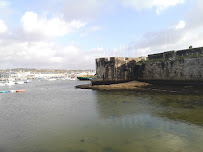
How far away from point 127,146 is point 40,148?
355 cm

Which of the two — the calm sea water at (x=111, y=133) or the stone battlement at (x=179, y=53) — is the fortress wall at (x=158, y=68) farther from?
the calm sea water at (x=111, y=133)

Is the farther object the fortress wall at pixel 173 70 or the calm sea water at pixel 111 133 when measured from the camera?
the fortress wall at pixel 173 70

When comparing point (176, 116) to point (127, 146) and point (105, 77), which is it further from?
point (105, 77)

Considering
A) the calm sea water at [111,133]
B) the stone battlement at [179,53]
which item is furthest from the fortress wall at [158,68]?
the calm sea water at [111,133]

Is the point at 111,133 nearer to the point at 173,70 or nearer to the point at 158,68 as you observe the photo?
the point at 173,70

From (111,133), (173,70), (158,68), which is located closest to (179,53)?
(173,70)

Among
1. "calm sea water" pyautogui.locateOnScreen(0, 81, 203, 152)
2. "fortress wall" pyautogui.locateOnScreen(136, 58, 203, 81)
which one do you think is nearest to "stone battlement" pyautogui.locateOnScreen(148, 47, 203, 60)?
"fortress wall" pyautogui.locateOnScreen(136, 58, 203, 81)

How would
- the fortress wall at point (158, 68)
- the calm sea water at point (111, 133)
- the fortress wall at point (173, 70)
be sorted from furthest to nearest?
the fortress wall at point (158, 68)
the fortress wall at point (173, 70)
the calm sea water at point (111, 133)

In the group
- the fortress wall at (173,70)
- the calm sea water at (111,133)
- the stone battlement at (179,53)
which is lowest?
the calm sea water at (111,133)

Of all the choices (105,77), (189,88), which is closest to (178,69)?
(189,88)

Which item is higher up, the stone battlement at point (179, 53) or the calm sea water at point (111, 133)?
the stone battlement at point (179, 53)

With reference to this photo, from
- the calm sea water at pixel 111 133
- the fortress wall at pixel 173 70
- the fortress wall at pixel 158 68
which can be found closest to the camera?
the calm sea water at pixel 111 133

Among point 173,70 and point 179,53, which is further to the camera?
point 179,53

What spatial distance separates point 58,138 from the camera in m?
6.16
